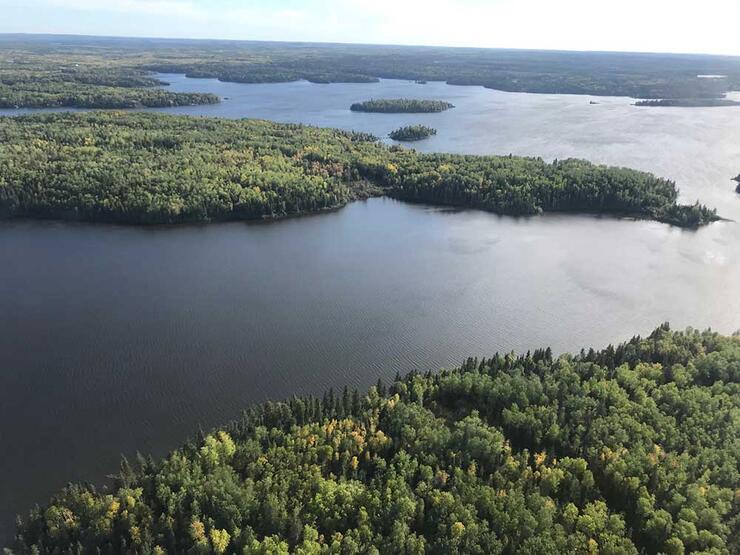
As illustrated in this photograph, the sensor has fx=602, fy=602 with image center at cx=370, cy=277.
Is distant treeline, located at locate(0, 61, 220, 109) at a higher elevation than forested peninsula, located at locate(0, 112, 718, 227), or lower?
higher

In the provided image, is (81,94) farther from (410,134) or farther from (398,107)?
(410,134)

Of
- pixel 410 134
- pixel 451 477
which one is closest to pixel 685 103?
pixel 410 134

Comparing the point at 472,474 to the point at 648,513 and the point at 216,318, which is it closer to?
the point at 648,513

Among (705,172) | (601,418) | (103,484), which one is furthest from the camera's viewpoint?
(705,172)

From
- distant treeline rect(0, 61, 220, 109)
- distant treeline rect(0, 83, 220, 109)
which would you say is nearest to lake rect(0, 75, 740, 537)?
distant treeline rect(0, 83, 220, 109)

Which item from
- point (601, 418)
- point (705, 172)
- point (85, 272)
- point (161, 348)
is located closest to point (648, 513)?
point (601, 418)

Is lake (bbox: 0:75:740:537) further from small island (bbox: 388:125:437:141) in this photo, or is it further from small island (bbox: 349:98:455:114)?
small island (bbox: 349:98:455:114)
